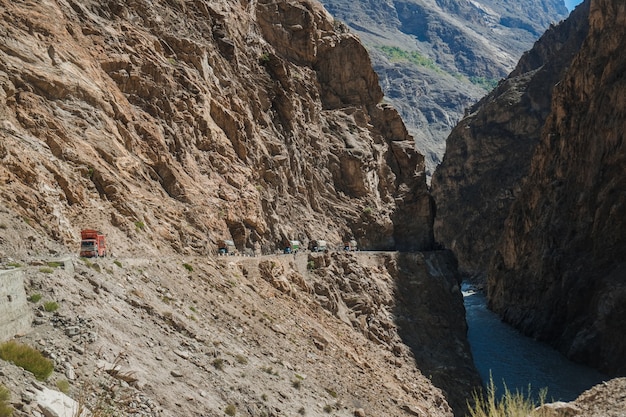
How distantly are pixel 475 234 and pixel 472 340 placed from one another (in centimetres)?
4913

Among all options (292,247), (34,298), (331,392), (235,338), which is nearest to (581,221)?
(292,247)

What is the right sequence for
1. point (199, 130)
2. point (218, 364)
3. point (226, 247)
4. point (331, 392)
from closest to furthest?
point (218, 364)
point (331, 392)
point (226, 247)
point (199, 130)

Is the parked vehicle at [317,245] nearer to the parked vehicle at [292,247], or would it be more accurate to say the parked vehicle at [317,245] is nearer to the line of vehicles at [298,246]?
the line of vehicles at [298,246]

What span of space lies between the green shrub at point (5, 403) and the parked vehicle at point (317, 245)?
31969 millimetres

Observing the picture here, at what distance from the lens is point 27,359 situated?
33.4 feet

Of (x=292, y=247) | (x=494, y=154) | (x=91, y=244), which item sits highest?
(x=91, y=244)

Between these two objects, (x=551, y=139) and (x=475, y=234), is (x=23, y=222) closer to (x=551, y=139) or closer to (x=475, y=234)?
(x=551, y=139)

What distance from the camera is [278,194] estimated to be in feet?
132

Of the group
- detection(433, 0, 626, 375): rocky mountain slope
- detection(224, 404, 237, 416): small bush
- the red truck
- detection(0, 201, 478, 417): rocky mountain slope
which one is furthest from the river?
the red truck

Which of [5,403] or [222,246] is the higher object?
[5,403]

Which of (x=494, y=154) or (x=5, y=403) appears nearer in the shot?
(x=5, y=403)

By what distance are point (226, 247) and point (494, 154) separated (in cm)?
8151

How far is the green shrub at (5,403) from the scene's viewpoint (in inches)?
319

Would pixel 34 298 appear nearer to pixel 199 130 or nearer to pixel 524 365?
pixel 199 130
